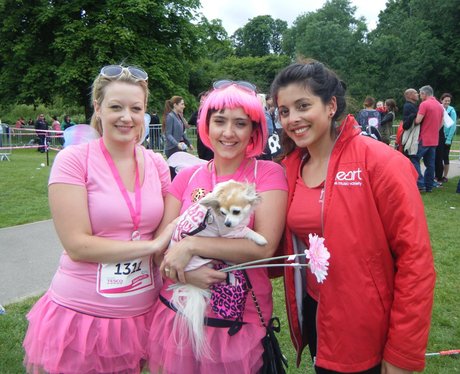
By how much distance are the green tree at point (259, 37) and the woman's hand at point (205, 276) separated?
82629 mm

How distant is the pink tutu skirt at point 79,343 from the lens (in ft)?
6.64

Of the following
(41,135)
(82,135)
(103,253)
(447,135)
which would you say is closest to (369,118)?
(447,135)

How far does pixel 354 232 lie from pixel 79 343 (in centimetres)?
145

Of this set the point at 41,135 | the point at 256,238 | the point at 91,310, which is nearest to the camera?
the point at 256,238

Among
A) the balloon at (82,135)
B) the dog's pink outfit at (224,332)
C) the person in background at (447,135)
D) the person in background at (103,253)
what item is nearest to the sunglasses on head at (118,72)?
the person in background at (103,253)

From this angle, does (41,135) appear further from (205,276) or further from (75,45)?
(205,276)

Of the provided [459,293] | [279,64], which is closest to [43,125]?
[459,293]

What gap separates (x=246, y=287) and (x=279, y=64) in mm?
61424

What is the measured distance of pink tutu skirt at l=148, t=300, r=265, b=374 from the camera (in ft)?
6.56

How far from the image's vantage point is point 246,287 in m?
2.06

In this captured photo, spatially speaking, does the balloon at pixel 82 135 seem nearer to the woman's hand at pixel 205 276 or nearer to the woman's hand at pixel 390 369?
the woman's hand at pixel 205 276

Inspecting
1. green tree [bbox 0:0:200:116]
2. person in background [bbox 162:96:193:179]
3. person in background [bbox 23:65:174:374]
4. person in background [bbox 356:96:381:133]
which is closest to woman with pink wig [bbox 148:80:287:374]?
person in background [bbox 23:65:174:374]

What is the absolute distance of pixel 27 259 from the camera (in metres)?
5.44

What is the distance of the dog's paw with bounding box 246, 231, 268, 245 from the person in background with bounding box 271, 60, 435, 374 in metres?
0.22
